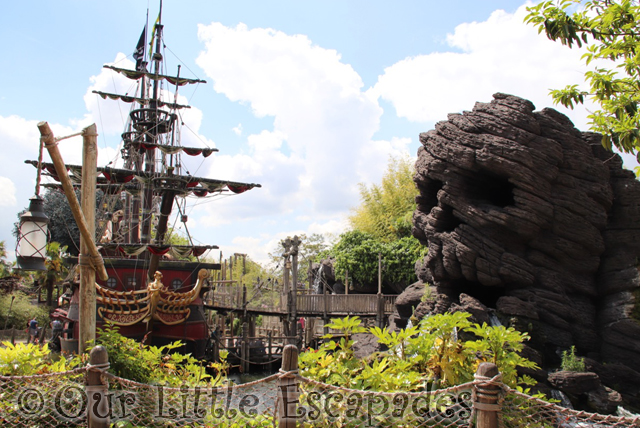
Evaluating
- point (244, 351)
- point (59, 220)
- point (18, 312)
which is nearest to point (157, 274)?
point (244, 351)

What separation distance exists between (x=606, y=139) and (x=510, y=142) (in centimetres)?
683

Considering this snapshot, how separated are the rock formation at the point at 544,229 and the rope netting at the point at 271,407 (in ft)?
31.2

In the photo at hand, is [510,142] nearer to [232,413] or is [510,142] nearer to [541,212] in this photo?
[541,212]

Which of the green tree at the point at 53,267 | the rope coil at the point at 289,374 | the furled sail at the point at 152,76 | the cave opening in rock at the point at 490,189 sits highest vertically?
the furled sail at the point at 152,76

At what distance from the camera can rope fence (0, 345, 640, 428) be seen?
3121 mm

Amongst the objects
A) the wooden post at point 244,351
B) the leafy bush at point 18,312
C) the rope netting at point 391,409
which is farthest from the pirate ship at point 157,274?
the rope netting at point 391,409

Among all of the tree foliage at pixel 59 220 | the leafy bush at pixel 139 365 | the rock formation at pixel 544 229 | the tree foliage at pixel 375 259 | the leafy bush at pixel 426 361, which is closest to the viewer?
the leafy bush at pixel 426 361

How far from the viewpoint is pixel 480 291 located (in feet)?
47.8

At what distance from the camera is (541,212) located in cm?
1301

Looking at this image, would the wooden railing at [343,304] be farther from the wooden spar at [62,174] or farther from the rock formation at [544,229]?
the wooden spar at [62,174]

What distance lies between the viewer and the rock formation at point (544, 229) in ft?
Result: 41.5

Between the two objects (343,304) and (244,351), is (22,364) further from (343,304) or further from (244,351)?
(343,304)

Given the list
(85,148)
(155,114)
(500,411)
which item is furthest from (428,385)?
(155,114)

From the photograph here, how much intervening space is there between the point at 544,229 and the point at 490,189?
78.1 inches
